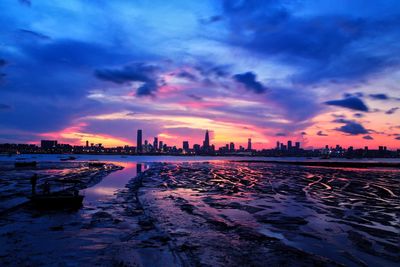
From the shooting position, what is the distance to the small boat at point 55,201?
27203 mm

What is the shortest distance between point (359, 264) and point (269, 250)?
4.14m

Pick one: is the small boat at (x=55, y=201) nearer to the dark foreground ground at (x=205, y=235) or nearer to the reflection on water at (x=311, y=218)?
the dark foreground ground at (x=205, y=235)

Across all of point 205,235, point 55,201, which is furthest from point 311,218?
point 55,201

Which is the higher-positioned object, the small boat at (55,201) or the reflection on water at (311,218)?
the small boat at (55,201)

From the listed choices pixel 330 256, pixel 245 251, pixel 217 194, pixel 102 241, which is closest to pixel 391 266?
pixel 330 256

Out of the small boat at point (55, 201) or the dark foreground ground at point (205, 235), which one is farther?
the small boat at point (55, 201)

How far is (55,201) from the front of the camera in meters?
27.4

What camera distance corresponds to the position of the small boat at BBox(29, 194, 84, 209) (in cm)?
2720

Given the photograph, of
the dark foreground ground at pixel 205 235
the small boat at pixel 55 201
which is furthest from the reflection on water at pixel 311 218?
the small boat at pixel 55 201

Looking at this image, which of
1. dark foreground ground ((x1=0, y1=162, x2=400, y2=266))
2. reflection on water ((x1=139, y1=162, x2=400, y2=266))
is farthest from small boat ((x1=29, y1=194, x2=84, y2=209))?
reflection on water ((x1=139, y1=162, x2=400, y2=266))

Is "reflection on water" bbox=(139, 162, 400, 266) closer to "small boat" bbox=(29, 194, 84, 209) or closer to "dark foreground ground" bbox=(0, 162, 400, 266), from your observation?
"dark foreground ground" bbox=(0, 162, 400, 266)

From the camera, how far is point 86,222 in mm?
22891

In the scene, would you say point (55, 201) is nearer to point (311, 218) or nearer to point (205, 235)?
point (205, 235)

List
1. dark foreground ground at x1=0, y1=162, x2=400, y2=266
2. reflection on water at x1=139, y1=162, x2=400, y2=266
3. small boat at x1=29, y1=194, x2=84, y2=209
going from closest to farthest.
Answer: dark foreground ground at x1=0, y1=162, x2=400, y2=266 < reflection on water at x1=139, y1=162, x2=400, y2=266 < small boat at x1=29, y1=194, x2=84, y2=209
